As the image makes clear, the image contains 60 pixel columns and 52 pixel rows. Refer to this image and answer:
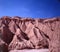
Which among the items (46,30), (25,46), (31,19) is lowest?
(25,46)

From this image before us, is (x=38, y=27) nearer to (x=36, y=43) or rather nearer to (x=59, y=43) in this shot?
(x=36, y=43)

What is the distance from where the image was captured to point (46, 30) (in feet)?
92.4

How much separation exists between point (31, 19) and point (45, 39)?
21.8ft

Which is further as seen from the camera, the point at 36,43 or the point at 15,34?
the point at 15,34

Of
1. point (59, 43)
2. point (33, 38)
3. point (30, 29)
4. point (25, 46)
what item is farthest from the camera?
point (30, 29)

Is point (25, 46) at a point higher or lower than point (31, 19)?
lower

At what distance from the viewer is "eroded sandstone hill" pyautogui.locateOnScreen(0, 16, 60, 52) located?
24.8 metres

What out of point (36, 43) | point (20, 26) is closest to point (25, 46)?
point (36, 43)

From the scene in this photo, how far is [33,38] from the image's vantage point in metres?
26.8

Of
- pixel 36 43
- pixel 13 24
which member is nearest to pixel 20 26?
pixel 13 24

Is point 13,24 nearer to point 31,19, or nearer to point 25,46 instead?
point 31,19

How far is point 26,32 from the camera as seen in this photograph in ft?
96.5

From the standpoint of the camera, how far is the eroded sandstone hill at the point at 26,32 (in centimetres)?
2481

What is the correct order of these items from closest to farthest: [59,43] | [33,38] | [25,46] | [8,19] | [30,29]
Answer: [59,43] < [25,46] < [33,38] < [30,29] < [8,19]
